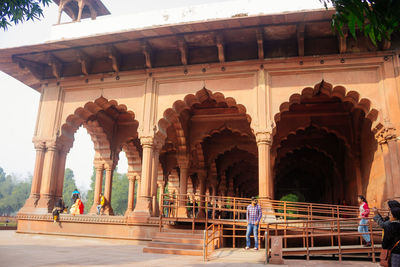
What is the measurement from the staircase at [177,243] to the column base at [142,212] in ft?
5.55

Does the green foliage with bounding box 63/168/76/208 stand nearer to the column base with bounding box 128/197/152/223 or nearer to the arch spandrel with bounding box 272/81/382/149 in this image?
the column base with bounding box 128/197/152/223

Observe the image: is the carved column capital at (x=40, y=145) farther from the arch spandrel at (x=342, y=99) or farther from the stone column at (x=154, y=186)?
the arch spandrel at (x=342, y=99)

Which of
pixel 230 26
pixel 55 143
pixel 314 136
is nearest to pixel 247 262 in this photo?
pixel 230 26

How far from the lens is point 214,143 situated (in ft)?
55.8

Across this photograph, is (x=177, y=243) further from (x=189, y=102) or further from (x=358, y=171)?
(x=358, y=171)

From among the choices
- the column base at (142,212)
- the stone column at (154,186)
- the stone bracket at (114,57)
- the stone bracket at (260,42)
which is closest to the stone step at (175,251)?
the column base at (142,212)

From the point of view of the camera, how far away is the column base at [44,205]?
1125 cm

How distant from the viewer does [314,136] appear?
15.9 meters

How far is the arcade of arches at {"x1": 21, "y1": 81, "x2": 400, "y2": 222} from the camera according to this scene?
1061 cm

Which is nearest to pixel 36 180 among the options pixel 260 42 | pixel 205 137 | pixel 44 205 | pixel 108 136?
pixel 44 205

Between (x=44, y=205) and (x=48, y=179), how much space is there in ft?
2.82

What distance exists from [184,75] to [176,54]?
0.81m

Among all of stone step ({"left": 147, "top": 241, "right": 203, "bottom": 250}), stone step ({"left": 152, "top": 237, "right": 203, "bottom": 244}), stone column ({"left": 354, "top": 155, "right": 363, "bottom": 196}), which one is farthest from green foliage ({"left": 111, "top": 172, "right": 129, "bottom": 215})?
stone step ({"left": 147, "top": 241, "right": 203, "bottom": 250})

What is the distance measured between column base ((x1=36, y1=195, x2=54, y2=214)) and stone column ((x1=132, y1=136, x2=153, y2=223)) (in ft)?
10.4
